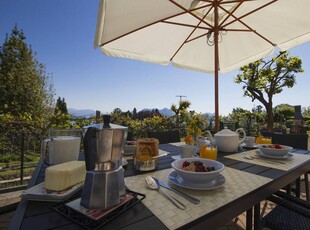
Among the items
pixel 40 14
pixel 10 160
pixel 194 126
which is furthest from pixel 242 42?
pixel 40 14

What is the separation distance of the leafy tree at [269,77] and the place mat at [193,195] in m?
10.6

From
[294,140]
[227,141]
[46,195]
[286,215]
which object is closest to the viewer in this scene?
[46,195]

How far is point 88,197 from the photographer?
0.69 metres

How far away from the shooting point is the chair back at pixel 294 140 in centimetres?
235

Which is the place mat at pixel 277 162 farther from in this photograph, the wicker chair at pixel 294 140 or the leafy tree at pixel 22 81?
the leafy tree at pixel 22 81

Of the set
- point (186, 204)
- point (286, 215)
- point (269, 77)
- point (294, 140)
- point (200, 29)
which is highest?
point (269, 77)

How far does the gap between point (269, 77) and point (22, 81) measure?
15622 millimetres

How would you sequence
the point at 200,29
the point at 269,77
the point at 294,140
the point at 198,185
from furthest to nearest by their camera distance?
1. the point at 269,77
2. the point at 200,29
3. the point at 294,140
4. the point at 198,185

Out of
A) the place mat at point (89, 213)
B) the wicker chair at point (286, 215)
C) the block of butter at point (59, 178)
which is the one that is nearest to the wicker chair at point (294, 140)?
the wicker chair at point (286, 215)

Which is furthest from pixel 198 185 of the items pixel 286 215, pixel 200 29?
pixel 200 29

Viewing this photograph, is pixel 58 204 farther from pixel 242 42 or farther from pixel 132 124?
pixel 132 124

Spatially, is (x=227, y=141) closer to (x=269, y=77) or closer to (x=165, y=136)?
(x=165, y=136)

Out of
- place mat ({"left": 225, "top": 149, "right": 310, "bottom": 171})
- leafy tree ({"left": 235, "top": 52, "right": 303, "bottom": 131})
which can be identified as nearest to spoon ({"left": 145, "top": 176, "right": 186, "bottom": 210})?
place mat ({"left": 225, "top": 149, "right": 310, "bottom": 171})

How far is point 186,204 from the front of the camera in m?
0.77
